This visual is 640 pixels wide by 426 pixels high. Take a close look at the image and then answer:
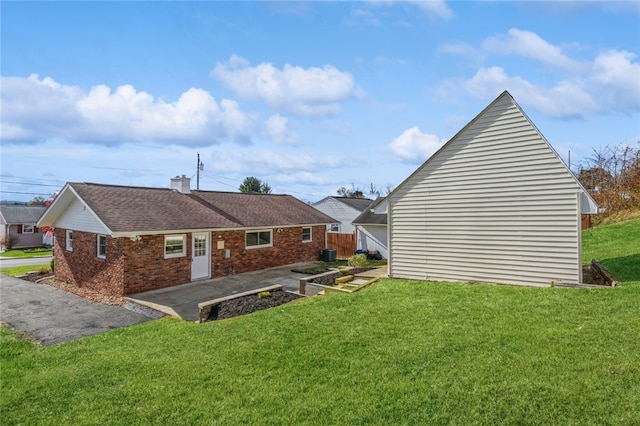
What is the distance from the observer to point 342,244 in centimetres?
2489

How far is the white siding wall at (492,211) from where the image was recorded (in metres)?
9.54

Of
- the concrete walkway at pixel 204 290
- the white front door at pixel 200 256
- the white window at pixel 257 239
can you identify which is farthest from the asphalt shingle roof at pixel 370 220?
the white front door at pixel 200 256

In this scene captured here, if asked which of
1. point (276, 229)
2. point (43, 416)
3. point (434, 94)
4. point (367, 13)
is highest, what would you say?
point (367, 13)

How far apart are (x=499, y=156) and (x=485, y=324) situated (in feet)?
18.1

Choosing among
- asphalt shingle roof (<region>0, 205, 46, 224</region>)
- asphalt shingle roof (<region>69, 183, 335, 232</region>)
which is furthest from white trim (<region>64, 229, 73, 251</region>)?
asphalt shingle roof (<region>0, 205, 46, 224</region>)

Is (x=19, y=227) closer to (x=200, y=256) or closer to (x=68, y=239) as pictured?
(x=68, y=239)

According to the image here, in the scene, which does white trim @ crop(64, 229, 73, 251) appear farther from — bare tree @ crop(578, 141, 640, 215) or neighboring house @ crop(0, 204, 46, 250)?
bare tree @ crop(578, 141, 640, 215)

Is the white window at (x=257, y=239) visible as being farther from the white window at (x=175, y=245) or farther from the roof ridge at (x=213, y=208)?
the white window at (x=175, y=245)

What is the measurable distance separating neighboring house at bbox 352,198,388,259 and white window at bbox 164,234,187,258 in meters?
12.2

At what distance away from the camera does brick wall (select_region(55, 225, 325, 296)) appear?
13680 millimetres

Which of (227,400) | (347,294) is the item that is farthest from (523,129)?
(227,400)

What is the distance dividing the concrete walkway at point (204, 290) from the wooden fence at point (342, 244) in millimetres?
7184

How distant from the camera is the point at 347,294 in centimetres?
1016

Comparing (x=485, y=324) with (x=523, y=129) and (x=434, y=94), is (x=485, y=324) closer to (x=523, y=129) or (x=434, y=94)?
(x=523, y=129)
